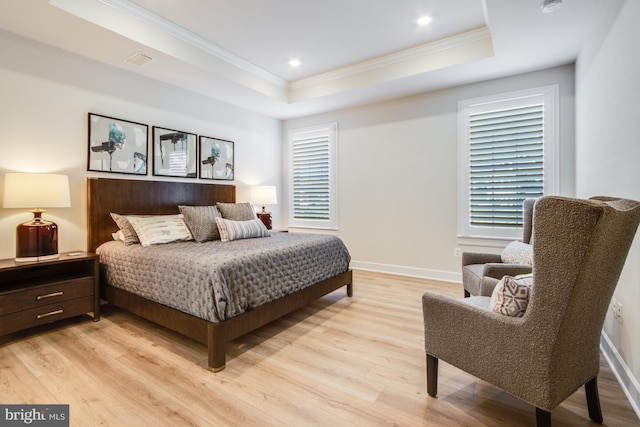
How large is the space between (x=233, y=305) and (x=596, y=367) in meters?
2.04

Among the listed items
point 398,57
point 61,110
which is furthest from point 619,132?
point 61,110

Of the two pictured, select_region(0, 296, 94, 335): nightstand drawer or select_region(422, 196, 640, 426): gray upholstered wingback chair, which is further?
select_region(0, 296, 94, 335): nightstand drawer

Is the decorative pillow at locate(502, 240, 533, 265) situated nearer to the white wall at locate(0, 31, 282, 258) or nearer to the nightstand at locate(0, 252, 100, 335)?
the nightstand at locate(0, 252, 100, 335)

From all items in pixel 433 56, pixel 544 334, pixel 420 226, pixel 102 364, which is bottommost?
pixel 102 364

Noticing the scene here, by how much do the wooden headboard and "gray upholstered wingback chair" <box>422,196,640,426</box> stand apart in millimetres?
3418

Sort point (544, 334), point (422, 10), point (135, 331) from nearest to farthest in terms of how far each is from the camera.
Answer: point (544, 334) → point (135, 331) → point (422, 10)

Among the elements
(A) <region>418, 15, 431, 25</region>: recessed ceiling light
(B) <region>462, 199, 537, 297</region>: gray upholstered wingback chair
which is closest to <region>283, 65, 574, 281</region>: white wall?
(B) <region>462, 199, 537, 297</region>: gray upholstered wingback chair

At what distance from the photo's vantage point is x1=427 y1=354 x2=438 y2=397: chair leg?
171 centimetres

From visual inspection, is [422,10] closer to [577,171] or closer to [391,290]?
[577,171]

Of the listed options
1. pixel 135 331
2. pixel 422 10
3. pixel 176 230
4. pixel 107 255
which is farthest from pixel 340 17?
pixel 135 331

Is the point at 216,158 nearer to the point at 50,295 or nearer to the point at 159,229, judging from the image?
the point at 159,229

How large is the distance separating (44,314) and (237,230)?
1.73 m

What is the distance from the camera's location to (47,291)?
254cm

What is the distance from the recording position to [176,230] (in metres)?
3.21
